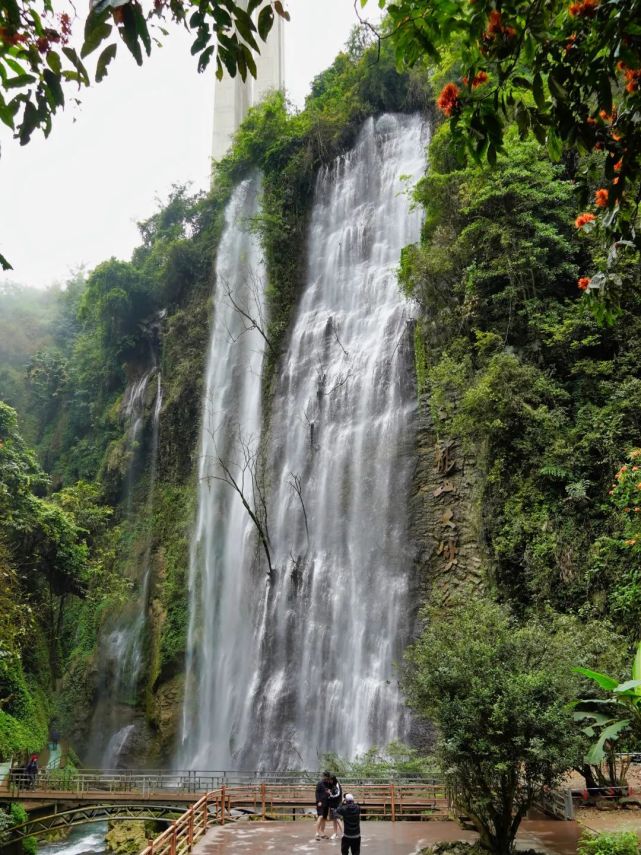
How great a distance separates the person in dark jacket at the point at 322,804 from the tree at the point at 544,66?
27.1ft

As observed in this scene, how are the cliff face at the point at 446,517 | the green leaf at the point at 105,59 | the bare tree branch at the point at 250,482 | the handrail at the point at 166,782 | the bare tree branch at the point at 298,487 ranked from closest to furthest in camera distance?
the green leaf at the point at 105,59
the handrail at the point at 166,782
the cliff face at the point at 446,517
the bare tree branch at the point at 298,487
the bare tree branch at the point at 250,482

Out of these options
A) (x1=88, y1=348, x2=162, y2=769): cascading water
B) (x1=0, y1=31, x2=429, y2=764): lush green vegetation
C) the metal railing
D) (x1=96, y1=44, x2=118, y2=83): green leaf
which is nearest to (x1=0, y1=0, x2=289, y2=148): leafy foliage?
(x1=96, y1=44, x2=118, y2=83): green leaf

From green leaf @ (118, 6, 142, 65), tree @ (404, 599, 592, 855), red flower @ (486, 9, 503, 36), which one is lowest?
tree @ (404, 599, 592, 855)

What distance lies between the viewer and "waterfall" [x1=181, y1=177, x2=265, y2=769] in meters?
22.3

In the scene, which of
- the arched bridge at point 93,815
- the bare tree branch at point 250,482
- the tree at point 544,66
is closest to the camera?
the tree at point 544,66

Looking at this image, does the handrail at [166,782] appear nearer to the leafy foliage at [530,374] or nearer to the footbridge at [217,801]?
the footbridge at [217,801]

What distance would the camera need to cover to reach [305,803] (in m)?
13.7

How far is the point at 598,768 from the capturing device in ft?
38.3

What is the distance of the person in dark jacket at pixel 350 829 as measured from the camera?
27.0 feet

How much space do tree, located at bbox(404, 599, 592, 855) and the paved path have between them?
0.84 metres

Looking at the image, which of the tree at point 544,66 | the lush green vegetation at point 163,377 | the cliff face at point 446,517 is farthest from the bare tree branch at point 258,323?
the tree at point 544,66

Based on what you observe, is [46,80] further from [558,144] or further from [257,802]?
[257,802]

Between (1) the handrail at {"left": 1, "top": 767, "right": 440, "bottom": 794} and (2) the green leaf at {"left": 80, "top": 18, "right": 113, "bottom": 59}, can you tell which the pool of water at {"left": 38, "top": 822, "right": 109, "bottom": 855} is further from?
(2) the green leaf at {"left": 80, "top": 18, "right": 113, "bottom": 59}

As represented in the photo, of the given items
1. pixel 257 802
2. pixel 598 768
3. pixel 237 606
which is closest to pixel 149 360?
pixel 237 606
